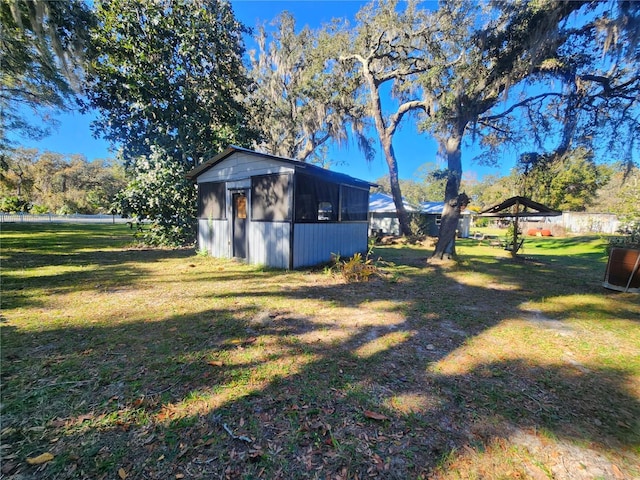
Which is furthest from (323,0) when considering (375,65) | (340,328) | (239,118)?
(340,328)

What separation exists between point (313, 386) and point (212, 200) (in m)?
8.39

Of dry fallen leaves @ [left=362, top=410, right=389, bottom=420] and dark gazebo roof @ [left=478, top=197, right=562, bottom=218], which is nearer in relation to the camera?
dry fallen leaves @ [left=362, top=410, right=389, bottom=420]

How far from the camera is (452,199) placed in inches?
344

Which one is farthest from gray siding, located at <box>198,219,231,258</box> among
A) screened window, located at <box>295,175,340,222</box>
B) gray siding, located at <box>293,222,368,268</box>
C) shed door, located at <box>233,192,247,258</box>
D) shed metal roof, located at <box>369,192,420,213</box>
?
shed metal roof, located at <box>369,192,420,213</box>

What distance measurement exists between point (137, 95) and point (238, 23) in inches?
216

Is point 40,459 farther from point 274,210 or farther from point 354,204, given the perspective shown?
point 354,204

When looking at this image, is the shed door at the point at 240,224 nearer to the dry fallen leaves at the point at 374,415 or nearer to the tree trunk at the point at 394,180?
the dry fallen leaves at the point at 374,415

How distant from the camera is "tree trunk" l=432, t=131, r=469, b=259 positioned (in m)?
8.51

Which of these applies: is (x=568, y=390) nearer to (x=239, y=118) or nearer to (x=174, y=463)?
(x=174, y=463)

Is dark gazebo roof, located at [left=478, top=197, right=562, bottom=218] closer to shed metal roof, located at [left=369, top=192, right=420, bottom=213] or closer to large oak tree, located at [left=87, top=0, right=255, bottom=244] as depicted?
shed metal roof, located at [left=369, top=192, right=420, bottom=213]

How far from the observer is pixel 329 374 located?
2.66 m

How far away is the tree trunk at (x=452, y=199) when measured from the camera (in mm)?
8508

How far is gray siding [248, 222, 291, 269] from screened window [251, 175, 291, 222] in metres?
0.22

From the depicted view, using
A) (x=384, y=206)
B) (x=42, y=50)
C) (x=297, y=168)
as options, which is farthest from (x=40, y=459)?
(x=384, y=206)
